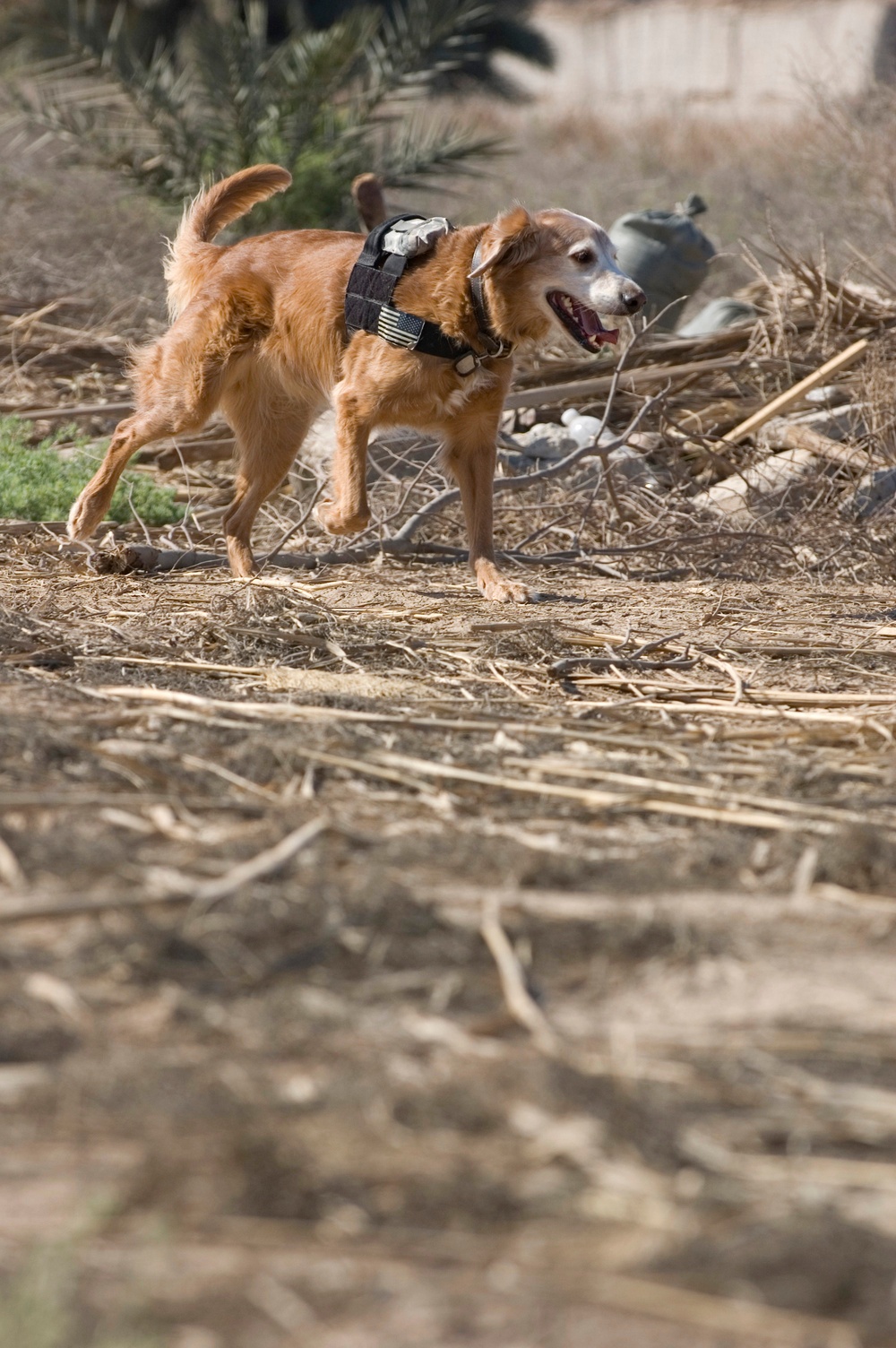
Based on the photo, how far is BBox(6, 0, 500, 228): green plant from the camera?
12.9 metres

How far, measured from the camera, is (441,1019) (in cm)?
184

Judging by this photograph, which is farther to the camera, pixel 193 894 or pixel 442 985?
pixel 193 894

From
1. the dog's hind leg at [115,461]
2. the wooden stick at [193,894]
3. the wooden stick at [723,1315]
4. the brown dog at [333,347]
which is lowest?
the dog's hind leg at [115,461]

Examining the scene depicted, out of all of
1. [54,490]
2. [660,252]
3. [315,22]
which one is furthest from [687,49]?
[54,490]

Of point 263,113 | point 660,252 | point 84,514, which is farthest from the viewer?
point 263,113

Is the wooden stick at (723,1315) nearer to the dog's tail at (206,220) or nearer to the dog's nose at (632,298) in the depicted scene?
the dog's nose at (632,298)

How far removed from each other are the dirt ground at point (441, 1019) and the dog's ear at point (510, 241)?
214 centimetres

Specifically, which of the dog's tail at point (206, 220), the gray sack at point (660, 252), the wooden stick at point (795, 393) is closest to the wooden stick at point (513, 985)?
the dog's tail at point (206, 220)

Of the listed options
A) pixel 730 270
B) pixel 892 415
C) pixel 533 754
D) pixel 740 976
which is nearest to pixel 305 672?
pixel 533 754

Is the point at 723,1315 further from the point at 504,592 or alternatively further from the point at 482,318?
the point at 482,318

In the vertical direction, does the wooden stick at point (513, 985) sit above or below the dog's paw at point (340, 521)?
above

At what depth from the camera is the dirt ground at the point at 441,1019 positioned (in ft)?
4.42

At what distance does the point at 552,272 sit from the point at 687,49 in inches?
1232

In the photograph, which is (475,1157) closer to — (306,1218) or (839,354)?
(306,1218)
